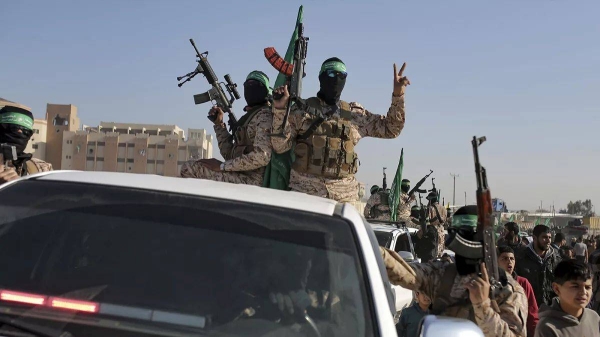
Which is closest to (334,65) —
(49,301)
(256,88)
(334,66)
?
(334,66)

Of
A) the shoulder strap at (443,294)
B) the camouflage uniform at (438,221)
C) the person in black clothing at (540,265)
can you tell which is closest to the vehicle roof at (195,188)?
the shoulder strap at (443,294)

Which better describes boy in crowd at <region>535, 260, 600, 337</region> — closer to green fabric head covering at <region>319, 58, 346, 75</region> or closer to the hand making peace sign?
the hand making peace sign

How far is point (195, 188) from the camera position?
2.48 m

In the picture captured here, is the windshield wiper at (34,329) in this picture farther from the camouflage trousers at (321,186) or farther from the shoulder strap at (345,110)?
the shoulder strap at (345,110)

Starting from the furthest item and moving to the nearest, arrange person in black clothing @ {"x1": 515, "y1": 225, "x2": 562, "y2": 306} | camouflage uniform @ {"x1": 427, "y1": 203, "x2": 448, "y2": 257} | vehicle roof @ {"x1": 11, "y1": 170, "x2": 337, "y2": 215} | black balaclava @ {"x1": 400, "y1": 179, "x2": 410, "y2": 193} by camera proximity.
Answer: black balaclava @ {"x1": 400, "y1": 179, "x2": 410, "y2": 193}, camouflage uniform @ {"x1": 427, "y1": 203, "x2": 448, "y2": 257}, person in black clothing @ {"x1": 515, "y1": 225, "x2": 562, "y2": 306}, vehicle roof @ {"x1": 11, "y1": 170, "x2": 337, "y2": 215}

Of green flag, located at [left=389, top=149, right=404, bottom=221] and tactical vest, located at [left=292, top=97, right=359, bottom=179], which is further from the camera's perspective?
green flag, located at [left=389, top=149, right=404, bottom=221]

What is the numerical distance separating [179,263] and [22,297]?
0.51 meters

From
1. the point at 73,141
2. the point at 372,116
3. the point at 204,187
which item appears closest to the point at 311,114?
the point at 372,116

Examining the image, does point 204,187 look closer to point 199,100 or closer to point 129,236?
point 129,236

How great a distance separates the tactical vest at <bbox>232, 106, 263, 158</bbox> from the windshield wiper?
4.70 m

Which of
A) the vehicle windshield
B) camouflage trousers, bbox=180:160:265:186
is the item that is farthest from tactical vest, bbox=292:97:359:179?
the vehicle windshield

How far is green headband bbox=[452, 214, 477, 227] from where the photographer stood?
12.3 feet

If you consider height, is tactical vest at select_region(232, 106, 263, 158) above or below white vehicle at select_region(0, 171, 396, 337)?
above

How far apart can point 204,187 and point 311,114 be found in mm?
3857
